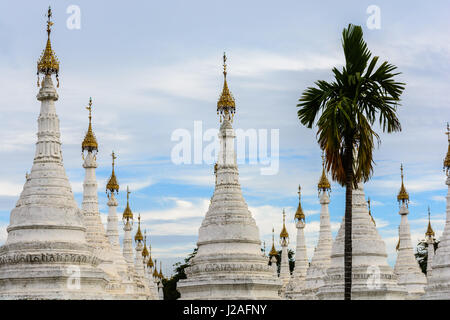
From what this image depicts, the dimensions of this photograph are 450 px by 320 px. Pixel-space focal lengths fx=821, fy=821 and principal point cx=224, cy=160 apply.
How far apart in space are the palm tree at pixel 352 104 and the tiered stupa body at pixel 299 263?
114 feet

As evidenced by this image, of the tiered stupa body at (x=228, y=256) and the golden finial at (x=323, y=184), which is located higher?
the golden finial at (x=323, y=184)

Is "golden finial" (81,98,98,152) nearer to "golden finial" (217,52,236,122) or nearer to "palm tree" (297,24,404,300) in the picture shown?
"golden finial" (217,52,236,122)

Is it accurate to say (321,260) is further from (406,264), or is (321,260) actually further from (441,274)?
(441,274)

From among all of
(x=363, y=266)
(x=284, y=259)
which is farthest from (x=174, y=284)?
(x=363, y=266)

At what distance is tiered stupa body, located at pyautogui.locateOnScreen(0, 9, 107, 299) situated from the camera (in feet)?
137

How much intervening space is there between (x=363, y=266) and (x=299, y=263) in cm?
2288

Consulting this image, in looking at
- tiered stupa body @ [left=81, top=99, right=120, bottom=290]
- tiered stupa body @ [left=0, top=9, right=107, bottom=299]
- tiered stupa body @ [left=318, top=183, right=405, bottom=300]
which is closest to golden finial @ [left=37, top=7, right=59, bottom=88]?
tiered stupa body @ [left=0, top=9, right=107, bottom=299]

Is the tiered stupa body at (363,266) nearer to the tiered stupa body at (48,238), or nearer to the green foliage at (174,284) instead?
the tiered stupa body at (48,238)

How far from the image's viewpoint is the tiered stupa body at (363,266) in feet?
161

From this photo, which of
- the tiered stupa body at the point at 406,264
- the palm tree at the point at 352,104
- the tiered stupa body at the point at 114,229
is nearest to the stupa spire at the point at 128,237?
the tiered stupa body at the point at 114,229
